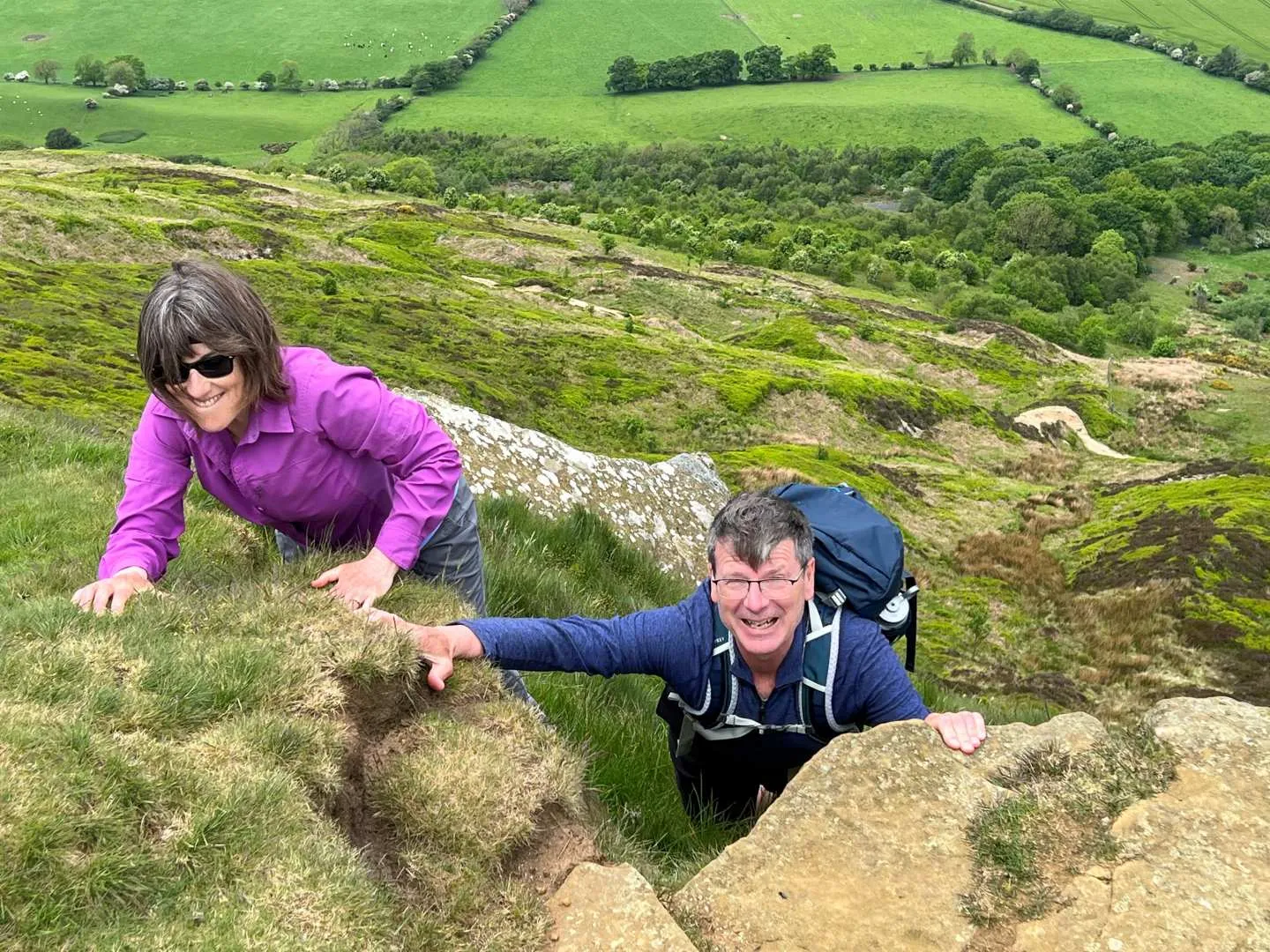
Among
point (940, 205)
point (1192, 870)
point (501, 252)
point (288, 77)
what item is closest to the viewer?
point (1192, 870)

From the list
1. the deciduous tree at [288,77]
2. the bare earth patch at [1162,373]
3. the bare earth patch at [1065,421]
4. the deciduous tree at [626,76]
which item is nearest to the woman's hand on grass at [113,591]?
the bare earth patch at [1065,421]

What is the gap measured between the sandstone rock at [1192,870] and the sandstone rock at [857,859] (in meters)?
0.42

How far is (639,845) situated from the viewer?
4.93 metres

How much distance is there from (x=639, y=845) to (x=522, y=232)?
314ft

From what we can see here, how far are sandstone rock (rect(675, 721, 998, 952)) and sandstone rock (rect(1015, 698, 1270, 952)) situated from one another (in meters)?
0.42

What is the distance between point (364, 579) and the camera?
485cm

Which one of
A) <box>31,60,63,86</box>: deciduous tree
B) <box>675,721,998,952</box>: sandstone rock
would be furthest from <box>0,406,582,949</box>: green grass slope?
<box>31,60,63,86</box>: deciduous tree

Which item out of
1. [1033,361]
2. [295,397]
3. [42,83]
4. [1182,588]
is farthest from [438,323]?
[42,83]

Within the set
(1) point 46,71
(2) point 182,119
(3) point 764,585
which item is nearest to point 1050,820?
(3) point 764,585

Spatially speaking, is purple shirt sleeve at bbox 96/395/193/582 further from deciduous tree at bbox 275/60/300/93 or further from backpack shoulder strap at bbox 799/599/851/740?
deciduous tree at bbox 275/60/300/93

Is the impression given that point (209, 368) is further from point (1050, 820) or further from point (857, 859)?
point (1050, 820)

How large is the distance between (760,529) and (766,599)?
1.23ft

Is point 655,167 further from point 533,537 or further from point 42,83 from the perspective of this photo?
point 533,537

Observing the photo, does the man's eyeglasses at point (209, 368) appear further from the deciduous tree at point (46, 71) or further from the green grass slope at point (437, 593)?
the deciduous tree at point (46, 71)
